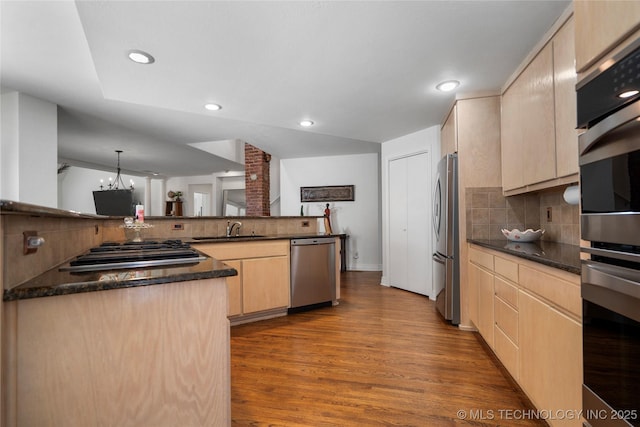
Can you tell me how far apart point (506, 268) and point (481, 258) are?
503 millimetres

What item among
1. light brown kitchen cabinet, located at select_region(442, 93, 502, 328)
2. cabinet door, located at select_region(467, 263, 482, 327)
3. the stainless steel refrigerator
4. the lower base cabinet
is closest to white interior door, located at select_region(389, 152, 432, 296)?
the stainless steel refrigerator

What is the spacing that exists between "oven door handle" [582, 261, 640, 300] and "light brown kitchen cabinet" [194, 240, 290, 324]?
2.45 metres

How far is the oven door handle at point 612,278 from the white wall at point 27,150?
168 inches

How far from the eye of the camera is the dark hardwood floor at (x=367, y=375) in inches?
58.4

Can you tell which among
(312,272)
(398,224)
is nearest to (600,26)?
(312,272)

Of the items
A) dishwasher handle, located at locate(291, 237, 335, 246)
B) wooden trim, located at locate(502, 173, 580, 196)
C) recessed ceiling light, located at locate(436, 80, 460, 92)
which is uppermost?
recessed ceiling light, located at locate(436, 80, 460, 92)

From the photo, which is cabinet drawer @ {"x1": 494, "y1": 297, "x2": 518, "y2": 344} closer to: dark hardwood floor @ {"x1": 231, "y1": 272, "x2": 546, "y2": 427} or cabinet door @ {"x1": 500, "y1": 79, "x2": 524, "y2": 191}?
dark hardwood floor @ {"x1": 231, "y1": 272, "x2": 546, "y2": 427}

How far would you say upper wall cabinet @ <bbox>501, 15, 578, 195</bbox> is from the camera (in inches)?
62.9

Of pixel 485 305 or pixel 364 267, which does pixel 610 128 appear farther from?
pixel 364 267

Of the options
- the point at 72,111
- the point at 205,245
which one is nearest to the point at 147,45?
the point at 205,245

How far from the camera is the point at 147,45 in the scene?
1920 mm

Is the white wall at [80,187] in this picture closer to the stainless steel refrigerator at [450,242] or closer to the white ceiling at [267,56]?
the white ceiling at [267,56]

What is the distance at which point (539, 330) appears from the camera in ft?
4.46

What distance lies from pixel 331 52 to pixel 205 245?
6.22 ft
